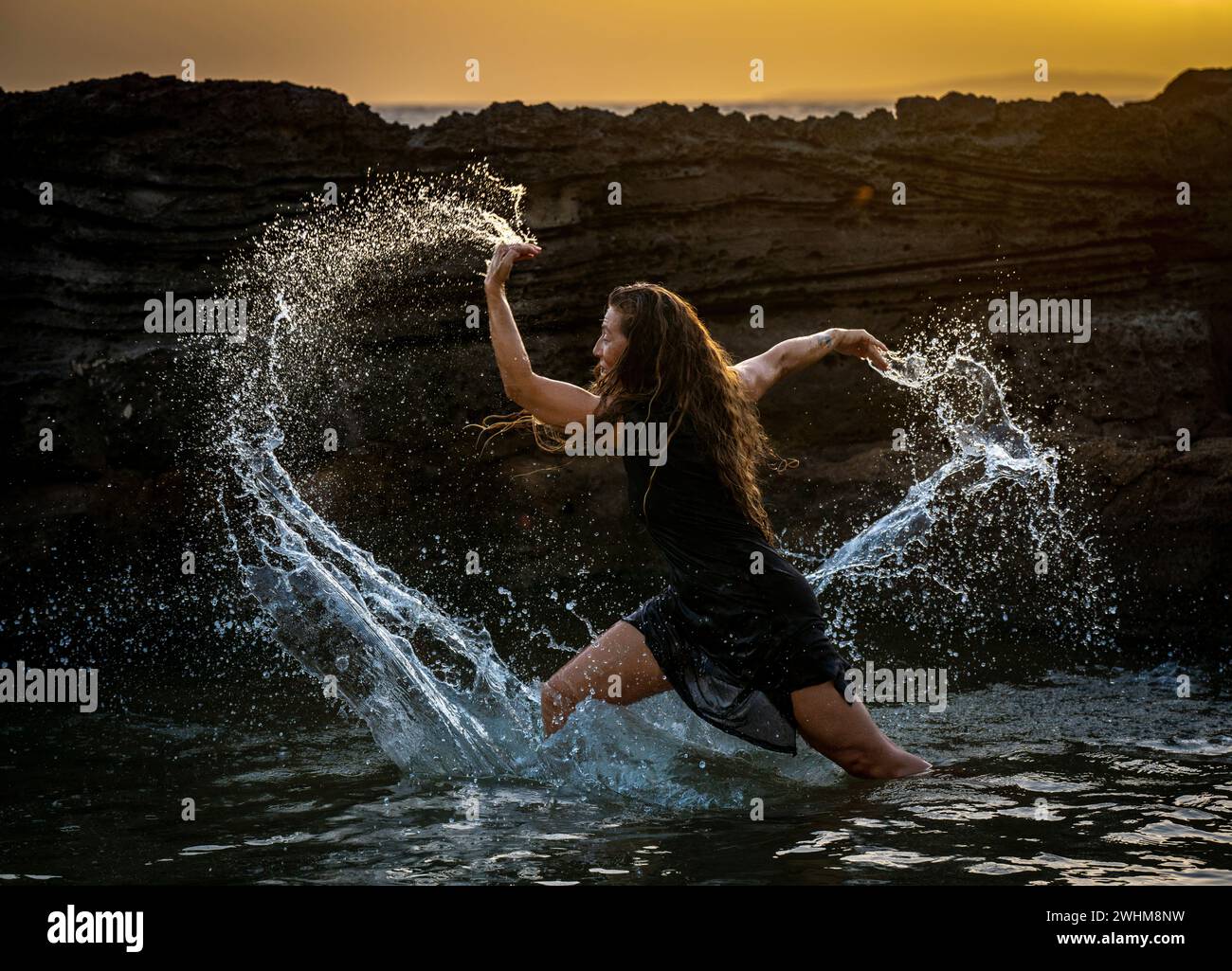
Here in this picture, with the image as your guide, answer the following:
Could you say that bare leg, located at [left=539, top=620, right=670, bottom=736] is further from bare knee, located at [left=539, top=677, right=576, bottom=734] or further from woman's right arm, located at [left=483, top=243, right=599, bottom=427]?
woman's right arm, located at [left=483, top=243, right=599, bottom=427]

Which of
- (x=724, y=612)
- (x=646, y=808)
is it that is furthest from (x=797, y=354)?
(x=646, y=808)

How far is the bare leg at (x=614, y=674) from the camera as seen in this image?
15.5ft

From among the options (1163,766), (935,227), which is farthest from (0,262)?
(1163,766)

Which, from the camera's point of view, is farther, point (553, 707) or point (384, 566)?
point (384, 566)

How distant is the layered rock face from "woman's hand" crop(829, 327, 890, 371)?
17.6 feet

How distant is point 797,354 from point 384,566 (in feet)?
14.9

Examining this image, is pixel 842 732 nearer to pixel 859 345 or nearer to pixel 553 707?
pixel 553 707

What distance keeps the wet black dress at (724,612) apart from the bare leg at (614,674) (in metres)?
0.05

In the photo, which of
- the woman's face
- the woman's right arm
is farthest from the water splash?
the woman's right arm

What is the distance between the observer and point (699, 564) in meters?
4.63

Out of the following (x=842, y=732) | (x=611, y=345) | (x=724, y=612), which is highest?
(x=611, y=345)

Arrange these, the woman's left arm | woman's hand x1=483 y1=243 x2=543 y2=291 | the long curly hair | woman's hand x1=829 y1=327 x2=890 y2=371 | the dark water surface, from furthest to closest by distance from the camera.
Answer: woman's hand x1=829 y1=327 x2=890 y2=371 → the woman's left arm → the long curly hair → woman's hand x1=483 y1=243 x2=543 y2=291 → the dark water surface

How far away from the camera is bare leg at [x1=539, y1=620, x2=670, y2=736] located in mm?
4723
